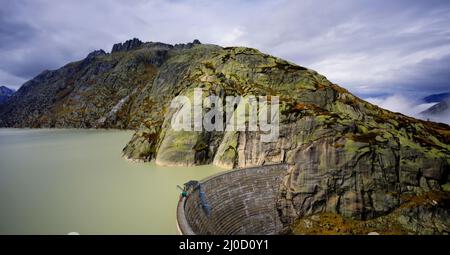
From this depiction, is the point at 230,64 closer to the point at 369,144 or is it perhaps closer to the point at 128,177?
the point at 128,177

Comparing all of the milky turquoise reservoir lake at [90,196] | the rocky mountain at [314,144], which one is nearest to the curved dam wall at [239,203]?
the rocky mountain at [314,144]

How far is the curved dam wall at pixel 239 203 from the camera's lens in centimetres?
2209

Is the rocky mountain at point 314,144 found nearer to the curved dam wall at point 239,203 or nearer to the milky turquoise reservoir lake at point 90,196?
the curved dam wall at point 239,203

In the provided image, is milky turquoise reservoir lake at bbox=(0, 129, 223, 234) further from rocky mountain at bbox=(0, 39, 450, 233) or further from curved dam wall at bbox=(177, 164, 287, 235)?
rocky mountain at bbox=(0, 39, 450, 233)

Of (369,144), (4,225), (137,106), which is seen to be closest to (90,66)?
(137,106)

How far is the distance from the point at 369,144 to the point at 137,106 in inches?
4707

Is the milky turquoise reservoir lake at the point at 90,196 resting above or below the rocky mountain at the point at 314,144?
below

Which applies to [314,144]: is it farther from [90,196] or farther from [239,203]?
[90,196]

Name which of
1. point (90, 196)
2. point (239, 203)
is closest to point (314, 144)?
point (239, 203)

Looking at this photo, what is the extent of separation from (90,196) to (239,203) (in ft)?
57.0

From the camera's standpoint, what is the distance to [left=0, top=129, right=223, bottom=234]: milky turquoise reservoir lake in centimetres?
2367

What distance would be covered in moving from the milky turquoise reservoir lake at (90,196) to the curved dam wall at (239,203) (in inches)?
131

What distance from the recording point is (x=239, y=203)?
26.0m

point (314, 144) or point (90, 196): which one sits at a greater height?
point (314, 144)
